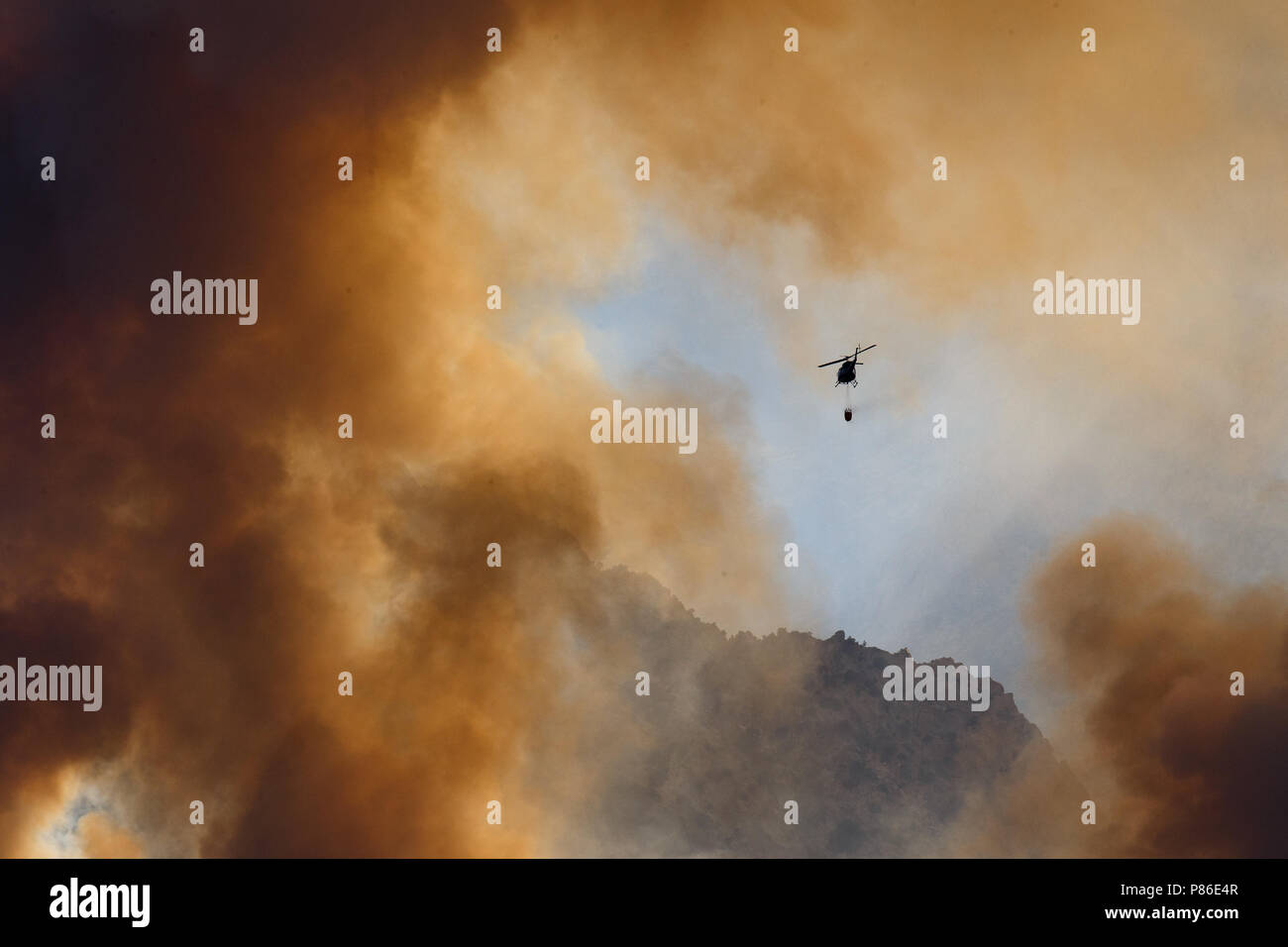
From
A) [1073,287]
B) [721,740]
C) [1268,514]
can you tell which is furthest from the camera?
[721,740]

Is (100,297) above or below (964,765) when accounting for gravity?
above

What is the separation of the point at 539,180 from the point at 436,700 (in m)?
27.2

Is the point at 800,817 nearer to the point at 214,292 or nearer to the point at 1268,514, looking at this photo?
the point at 1268,514

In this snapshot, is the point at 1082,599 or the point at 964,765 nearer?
the point at 1082,599

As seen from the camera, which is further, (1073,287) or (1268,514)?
(1268,514)

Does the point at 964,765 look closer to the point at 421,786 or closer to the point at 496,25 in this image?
the point at 421,786

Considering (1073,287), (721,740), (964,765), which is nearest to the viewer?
(1073,287)

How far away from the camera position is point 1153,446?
167ft

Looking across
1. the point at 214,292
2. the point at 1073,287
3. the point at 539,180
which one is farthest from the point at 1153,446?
the point at 214,292

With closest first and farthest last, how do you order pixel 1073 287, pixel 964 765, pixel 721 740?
pixel 1073 287
pixel 721 740
pixel 964 765

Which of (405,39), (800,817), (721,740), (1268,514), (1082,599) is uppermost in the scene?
(405,39)

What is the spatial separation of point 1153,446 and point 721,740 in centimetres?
2767

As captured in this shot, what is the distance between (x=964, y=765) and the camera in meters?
58.3

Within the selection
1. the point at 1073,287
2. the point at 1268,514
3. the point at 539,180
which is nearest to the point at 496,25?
the point at 539,180
